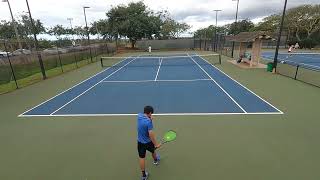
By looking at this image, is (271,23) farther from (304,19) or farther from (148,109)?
(148,109)

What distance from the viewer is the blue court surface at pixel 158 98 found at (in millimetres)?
10750

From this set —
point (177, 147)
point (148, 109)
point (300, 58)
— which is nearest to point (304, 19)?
point (300, 58)

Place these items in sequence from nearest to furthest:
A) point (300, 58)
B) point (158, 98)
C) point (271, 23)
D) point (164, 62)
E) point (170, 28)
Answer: point (158, 98) → point (164, 62) → point (300, 58) → point (271, 23) → point (170, 28)

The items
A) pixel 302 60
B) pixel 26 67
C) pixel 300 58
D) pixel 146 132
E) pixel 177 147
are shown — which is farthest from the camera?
pixel 300 58

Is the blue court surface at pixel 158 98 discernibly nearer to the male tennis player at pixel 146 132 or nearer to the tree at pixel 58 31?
the male tennis player at pixel 146 132

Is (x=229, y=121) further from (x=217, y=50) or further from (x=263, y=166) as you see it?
(x=217, y=50)

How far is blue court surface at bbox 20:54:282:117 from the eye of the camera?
10.8 m

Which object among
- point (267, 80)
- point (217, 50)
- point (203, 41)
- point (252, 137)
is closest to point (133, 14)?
point (203, 41)

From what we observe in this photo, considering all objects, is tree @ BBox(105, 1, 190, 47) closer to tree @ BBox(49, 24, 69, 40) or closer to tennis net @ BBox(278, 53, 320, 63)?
tennis net @ BBox(278, 53, 320, 63)

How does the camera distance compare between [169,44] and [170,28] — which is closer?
[169,44]

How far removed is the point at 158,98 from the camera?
12.8 metres

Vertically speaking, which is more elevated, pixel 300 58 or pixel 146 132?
pixel 146 132

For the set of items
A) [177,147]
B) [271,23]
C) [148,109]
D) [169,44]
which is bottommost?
[169,44]

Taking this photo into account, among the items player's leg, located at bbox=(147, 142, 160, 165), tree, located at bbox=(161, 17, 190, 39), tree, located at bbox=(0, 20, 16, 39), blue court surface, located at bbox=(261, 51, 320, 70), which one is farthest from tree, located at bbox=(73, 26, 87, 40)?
player's leg, located at bbox=(147, 142, 160, 165)
